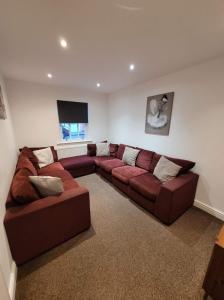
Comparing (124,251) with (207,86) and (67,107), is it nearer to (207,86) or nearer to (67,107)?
(207,86)

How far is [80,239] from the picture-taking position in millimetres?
1720

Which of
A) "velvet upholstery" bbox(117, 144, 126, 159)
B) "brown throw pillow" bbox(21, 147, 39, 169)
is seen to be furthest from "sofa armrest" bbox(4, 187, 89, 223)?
"velvet upholstery" bbox(117, 144, 126, 159)

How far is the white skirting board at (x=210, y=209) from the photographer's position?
2092 mm

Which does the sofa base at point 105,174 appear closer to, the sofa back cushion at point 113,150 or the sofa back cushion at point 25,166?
the sofa back cushion at point 113,150

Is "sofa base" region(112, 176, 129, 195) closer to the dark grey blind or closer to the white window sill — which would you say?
the white window sill

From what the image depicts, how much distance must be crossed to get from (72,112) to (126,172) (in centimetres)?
250

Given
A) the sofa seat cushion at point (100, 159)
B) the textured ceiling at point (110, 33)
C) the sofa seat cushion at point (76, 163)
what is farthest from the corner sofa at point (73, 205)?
the textured ceiling at point (110, 33)

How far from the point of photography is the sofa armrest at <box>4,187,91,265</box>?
135cm

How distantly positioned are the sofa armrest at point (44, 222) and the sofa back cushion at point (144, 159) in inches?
65.4

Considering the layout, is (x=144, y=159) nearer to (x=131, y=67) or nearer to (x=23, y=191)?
(x=131, y=67)

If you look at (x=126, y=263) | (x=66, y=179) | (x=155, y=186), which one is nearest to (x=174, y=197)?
(x=155, y=186)

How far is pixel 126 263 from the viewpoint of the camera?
4.68 feet

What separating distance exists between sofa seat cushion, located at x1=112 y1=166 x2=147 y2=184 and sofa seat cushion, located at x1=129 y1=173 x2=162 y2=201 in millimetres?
144

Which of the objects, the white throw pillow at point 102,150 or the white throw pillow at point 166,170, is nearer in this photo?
the white throw pillow at point 166,170
